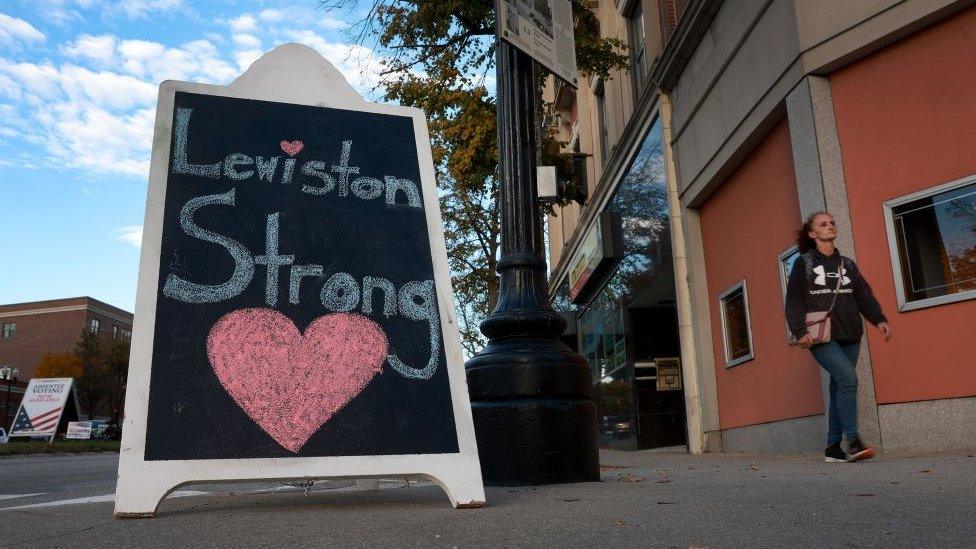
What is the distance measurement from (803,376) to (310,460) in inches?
248

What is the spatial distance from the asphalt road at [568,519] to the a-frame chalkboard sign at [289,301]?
0.22 m

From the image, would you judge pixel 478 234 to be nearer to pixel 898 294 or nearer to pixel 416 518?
pixel 898 294

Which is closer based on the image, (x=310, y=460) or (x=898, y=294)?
(x=310, y=460)

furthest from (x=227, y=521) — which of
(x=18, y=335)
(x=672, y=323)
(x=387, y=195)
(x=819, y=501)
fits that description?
(x=18, y=335)

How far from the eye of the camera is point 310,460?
2789mm

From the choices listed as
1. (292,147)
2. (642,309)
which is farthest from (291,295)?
(642,309)

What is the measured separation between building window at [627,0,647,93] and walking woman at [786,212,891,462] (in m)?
8.38

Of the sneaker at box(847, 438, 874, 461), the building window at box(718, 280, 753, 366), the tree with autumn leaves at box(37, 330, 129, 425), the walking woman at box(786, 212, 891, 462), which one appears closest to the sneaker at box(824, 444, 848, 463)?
the walking woman at box(786, 212, 891, 462)

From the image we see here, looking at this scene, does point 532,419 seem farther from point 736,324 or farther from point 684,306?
point 684,306

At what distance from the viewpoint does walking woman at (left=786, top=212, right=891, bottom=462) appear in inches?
215

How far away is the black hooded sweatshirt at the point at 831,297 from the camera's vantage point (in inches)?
219

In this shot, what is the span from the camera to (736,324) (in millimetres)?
9867

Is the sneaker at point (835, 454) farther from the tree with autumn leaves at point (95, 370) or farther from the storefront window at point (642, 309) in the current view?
the tree with autumn leaves at point (95, 370)

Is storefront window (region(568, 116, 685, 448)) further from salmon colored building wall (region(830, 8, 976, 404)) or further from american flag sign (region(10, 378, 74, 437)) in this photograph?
american flag sign (region(10, 378, 74, 437))
